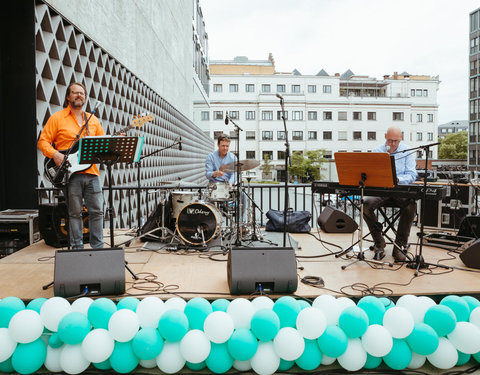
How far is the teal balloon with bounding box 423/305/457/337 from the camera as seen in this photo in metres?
2.29

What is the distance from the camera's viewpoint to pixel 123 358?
2.21 m

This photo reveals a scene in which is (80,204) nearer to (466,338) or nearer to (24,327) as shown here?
(24,327)

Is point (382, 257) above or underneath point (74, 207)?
underneath

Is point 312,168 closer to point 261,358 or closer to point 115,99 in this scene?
point 115,99

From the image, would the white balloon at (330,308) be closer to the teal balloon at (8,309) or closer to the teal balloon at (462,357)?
the teal balloon at (462,357)

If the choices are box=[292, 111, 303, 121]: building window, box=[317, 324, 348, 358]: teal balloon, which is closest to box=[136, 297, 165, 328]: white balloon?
box=[317, 324, 348, 358]: teal balloon

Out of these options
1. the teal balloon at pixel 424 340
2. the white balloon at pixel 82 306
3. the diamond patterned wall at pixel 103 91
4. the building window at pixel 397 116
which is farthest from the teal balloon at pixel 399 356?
the building window at pixel 397 116

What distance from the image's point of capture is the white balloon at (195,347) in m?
2.18

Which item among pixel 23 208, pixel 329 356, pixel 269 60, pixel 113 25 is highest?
pixel 269 60

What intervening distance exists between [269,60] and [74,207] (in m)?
51.4

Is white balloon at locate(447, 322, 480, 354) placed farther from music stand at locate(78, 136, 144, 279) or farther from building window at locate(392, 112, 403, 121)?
building window at locate(392, 112, 403, 121)

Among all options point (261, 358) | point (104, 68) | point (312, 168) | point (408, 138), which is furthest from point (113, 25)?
point (408, 138)

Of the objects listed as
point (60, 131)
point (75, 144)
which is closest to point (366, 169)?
point (75, 144)

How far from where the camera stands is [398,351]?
2.28m
